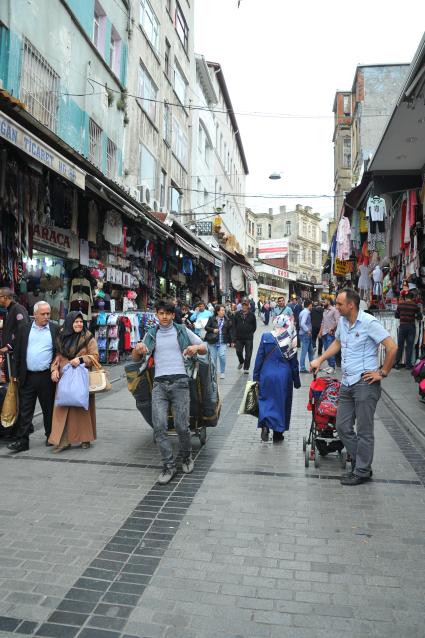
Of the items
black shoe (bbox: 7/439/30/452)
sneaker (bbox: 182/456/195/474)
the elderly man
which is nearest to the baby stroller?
sneaker (bbox: 182/456/195/474)

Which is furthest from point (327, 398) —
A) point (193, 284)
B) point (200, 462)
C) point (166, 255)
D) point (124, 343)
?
point (193, 284)

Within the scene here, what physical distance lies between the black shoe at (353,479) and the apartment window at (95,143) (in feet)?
39.5

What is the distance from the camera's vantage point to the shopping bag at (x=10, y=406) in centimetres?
641

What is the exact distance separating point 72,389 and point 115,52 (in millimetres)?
14347

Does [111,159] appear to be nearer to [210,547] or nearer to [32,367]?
[32,367]

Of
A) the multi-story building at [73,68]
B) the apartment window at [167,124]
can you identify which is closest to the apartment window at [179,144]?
the apartment window at [167,124]

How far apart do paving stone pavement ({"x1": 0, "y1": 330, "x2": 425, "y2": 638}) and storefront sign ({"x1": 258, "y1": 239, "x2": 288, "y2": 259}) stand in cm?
4575

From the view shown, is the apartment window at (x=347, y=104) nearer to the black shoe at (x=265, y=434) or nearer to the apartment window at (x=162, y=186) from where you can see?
the apartment window at (x=162, y=186)

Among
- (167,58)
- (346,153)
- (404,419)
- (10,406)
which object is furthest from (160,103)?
(346,153)

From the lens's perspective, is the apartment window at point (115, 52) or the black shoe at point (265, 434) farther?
the apartment window at point (115, 52)

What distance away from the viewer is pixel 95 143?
15.2 metres

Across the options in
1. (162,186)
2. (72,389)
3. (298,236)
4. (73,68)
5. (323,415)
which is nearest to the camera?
(323,415)

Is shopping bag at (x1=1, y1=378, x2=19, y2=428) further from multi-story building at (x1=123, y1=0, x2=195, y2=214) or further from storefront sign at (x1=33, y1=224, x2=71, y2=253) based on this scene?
multi-story building at (x1=123, y1=0, x2=195, y2=214)

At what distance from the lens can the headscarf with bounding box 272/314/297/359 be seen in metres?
6.91
